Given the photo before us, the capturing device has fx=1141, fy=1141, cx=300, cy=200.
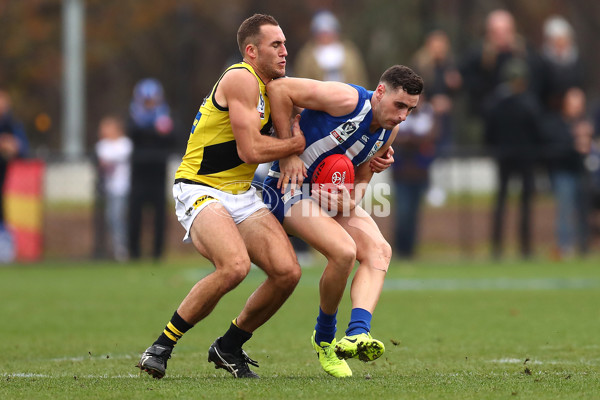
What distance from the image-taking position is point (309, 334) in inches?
367

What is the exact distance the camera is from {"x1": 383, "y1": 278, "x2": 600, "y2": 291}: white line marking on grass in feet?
42.6

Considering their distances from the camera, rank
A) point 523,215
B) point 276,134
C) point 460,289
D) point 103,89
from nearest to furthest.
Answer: point 276,134 → point 460,289 → point 523,215 → point 103,89

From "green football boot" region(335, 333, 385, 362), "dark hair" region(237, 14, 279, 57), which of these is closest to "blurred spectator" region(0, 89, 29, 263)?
"dark hair" region(237, 14, 279, 57)

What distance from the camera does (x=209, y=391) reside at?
20.2 feet

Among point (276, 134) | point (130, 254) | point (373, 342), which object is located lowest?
point (130, 254)

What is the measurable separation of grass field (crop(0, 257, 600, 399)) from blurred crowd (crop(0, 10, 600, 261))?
1162mm

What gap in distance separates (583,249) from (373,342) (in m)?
10.9

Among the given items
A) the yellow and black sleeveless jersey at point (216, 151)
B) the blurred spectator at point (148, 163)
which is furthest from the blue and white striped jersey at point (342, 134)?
the blurred spectator at point (148, 163)

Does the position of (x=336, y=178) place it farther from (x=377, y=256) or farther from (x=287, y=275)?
(x=287, y=275)

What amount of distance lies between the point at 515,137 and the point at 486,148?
452 millimetres

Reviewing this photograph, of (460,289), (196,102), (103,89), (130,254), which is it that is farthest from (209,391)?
(103,89)

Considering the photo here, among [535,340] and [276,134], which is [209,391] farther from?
[535,340]

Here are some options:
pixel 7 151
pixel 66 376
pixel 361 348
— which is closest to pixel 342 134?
pixel 361 348

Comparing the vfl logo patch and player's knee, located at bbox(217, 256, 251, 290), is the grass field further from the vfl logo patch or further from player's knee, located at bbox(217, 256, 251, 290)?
the vfl logo patch
